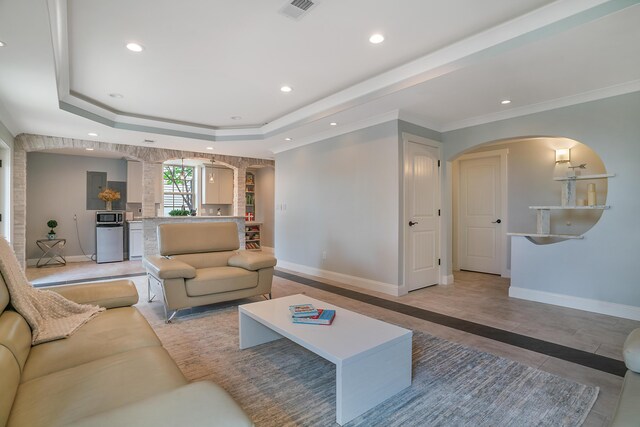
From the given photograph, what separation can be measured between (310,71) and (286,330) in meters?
2.61

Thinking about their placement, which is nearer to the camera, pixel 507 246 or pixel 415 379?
pixel 415 379

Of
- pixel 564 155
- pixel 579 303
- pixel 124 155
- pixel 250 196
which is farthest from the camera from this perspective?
pixel 250 196

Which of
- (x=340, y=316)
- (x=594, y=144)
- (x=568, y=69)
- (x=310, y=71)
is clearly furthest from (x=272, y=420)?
(x=594, y=144)

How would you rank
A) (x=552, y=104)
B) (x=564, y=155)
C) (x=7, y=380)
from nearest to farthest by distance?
(x=7, y=380) → (x=552, y=104) → (x=564, y=155)

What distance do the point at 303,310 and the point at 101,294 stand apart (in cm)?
144

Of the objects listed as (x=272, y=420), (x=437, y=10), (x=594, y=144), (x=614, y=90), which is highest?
(x=437, y=10)

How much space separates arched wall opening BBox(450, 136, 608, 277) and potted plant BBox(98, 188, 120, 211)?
7.06 metres

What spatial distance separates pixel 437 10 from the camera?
2332 mm

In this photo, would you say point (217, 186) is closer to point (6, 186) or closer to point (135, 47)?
point (6, 186)

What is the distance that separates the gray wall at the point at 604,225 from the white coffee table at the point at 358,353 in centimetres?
285

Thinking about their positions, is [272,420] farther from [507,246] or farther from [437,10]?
[507,246]

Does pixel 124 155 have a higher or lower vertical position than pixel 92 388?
higher

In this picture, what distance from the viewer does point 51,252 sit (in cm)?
679

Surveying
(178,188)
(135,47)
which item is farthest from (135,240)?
(135,47)
